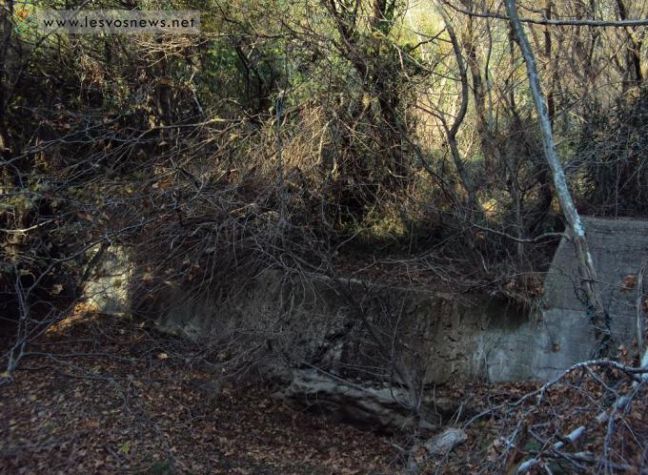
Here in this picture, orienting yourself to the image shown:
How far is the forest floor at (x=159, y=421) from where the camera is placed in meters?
5.85

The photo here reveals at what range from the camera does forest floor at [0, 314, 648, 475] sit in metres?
5.85

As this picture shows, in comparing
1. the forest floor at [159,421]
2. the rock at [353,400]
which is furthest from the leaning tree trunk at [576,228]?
the rock at [353,400]

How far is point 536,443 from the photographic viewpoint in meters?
3.94

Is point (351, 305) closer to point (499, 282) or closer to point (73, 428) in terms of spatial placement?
point (499, 282)

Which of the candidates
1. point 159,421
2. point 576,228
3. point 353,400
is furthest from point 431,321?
point 159,421

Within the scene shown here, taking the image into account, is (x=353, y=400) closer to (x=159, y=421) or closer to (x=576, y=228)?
(x=159, y=421)

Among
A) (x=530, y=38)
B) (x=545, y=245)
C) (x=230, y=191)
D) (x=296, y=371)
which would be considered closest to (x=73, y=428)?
(x=296, y=371)

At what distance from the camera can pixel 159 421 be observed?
655 centimetres

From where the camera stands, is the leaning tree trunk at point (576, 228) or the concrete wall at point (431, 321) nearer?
the leaning tree trunk at point (576, 228)

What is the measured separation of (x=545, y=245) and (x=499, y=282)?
1065 millimetres

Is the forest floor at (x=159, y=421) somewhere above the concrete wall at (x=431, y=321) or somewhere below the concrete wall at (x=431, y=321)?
below

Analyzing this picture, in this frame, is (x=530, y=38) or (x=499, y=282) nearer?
(x=499, y=282)

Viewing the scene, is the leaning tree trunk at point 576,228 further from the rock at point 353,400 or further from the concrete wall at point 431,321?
the rock at point 353,400

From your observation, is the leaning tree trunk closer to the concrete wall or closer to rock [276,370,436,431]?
the concrete wall
